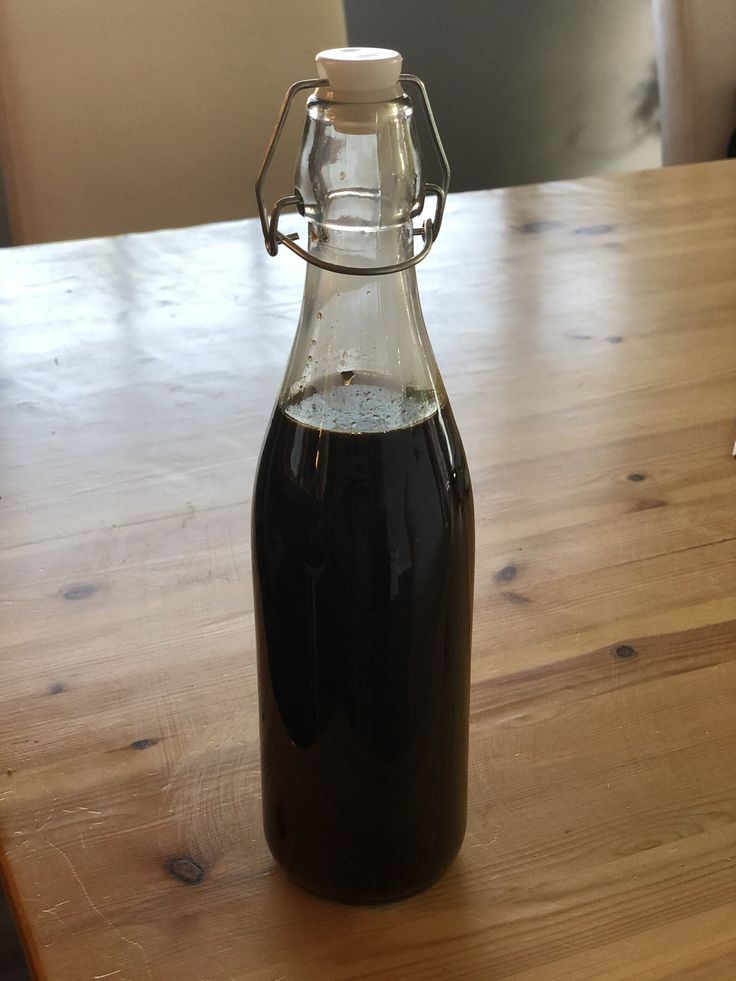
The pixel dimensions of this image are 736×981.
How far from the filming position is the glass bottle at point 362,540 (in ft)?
1.25

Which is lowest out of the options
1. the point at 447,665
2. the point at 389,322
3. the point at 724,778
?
the point at 724,778

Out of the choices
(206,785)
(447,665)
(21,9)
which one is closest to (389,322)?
(447,665)

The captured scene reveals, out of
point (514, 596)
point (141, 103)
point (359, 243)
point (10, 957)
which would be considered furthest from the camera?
point (141, 103)

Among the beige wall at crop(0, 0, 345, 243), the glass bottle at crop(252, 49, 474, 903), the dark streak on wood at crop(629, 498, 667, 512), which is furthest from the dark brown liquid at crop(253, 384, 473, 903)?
the beige wall at crop(0, 0, 345, 243)

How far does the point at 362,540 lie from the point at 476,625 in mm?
240

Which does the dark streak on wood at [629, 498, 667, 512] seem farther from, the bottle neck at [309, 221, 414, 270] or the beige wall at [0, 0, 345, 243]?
the beige wall at [0, 0, 345, 243]

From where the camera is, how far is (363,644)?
41 centimetres

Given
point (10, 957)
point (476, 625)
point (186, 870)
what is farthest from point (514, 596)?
point (10, 957)

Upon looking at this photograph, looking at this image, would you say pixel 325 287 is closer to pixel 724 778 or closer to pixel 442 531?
pixel 442 531

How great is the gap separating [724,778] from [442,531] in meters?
0.21

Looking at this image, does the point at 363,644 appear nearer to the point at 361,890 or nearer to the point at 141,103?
the point at 361,890

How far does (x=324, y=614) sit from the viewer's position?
0.41 m

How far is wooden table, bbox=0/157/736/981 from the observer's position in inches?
18.0

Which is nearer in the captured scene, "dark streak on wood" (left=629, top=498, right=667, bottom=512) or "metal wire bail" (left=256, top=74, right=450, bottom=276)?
"metal wire bail" (left=256, top=74, right=450, bottom=276)
